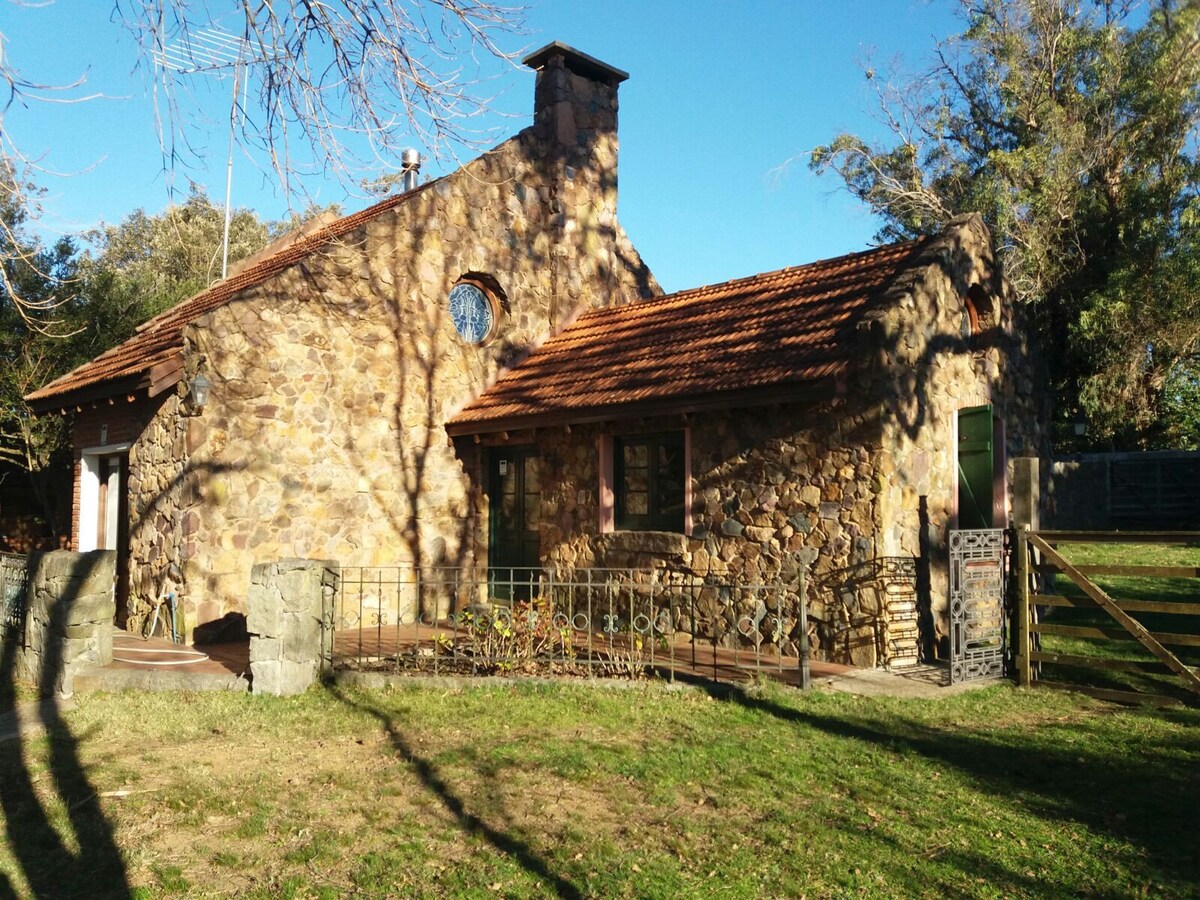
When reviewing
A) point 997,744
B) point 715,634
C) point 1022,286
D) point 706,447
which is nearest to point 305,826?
point 997,744

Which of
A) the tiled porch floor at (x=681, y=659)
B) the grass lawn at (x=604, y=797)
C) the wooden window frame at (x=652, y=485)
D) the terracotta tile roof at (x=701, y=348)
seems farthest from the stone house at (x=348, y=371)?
the grass lawn at (x=604, y=797)

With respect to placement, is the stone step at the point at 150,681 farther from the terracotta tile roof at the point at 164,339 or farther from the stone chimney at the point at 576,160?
the stone chimney at the point at 576,160

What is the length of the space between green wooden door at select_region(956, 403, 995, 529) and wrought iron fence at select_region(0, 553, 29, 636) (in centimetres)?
936

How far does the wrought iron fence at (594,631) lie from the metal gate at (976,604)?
134 cm

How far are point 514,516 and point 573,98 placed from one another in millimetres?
6547

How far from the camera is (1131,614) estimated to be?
1159cm

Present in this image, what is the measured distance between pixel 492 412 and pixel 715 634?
4.27m

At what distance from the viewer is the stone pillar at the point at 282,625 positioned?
25.7 ft

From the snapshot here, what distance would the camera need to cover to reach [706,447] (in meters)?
10.4

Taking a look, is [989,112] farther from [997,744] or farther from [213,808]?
A: [213,808]

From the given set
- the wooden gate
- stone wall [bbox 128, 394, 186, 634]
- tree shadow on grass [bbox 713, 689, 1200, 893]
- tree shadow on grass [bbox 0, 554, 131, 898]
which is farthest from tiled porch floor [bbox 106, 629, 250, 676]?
the wooden gate

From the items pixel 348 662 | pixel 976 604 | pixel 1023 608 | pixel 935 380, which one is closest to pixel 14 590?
pixel 348 662

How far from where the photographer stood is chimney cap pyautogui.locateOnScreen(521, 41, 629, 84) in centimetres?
1432

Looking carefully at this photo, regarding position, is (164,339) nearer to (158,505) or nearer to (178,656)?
(158,505)
